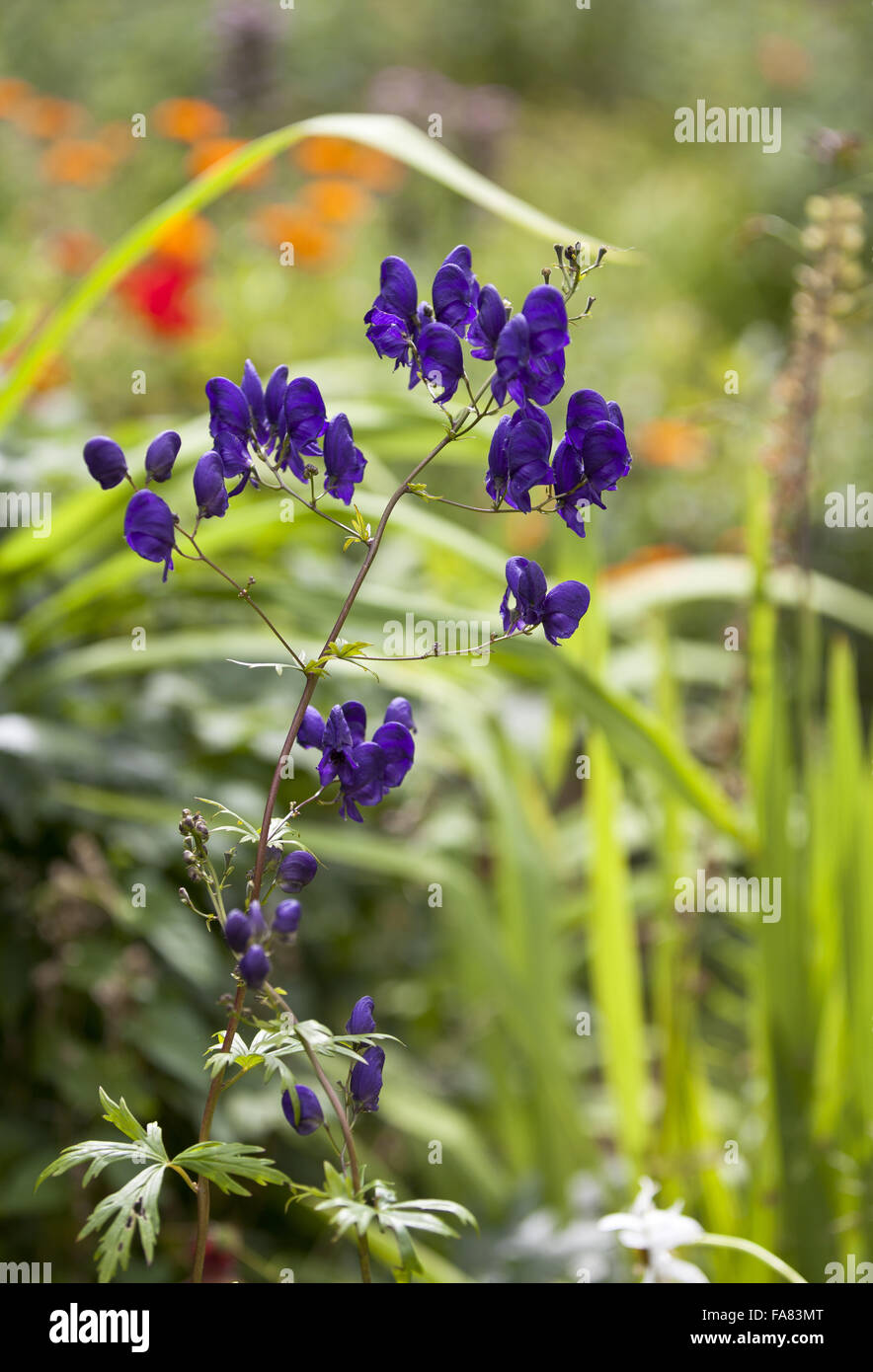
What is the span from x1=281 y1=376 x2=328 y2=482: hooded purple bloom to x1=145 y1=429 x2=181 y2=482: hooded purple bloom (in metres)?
0.08

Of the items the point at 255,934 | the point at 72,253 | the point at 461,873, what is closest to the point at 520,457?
the point at 255,934

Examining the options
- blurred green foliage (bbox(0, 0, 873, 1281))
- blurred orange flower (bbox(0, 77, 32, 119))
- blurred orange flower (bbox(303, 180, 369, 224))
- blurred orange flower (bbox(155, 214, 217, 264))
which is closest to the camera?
blurred green foliage (bbox(0, 0, 873, 1281))

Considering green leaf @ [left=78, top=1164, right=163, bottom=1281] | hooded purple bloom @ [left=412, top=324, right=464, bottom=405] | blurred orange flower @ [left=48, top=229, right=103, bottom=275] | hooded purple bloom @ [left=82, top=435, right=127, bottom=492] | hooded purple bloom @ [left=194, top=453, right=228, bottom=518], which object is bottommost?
green leaf @ [left=78, top=1164, right=163, bottom=1281]

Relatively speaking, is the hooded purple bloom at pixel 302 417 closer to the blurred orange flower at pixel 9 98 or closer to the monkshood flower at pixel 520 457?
the monkshood flower at pixel 520 457

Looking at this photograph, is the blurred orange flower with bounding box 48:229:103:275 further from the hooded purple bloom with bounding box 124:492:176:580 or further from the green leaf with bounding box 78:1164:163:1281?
the green leaf with bounding box 78:1164:163:1281

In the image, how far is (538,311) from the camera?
71 cm

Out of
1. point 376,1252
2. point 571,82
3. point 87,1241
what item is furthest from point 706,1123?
point 571,82

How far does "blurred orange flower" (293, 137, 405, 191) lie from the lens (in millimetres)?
3537

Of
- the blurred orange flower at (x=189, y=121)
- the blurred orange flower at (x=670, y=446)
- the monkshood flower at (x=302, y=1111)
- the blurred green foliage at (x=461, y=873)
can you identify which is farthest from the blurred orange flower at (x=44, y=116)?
the monkshood flower at (x=302, y=1111)

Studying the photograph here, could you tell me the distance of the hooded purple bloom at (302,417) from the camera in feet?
2.53

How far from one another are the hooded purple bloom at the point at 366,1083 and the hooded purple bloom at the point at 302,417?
40 centimetres

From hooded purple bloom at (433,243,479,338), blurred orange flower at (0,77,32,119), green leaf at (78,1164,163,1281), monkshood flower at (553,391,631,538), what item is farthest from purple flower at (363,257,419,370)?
blurred orange flower at (0,77,32,119)
